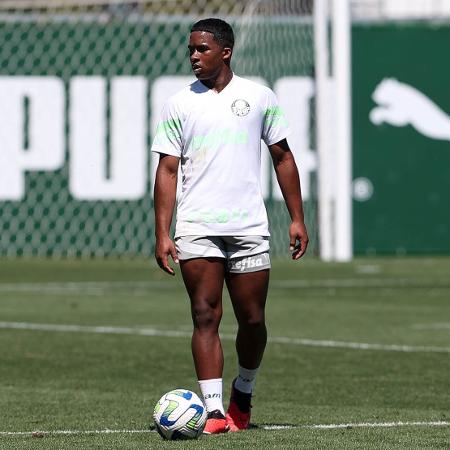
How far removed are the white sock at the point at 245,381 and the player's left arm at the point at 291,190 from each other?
644 mm

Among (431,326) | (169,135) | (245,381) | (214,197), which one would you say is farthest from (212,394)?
(431,326)

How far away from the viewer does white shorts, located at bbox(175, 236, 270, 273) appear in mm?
8180

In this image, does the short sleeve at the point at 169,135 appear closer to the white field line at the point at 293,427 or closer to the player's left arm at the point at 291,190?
the player's left arm at the point at 291,190

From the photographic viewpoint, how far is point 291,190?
8383mm

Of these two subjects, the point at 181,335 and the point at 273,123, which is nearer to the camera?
the point at 273,123

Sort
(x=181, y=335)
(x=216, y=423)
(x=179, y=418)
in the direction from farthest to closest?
(x=181, y=335), (x=216, y=423), (x=179, y=418)

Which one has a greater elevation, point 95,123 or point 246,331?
point 95,123

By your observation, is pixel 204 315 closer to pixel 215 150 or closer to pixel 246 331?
pixel 246 331

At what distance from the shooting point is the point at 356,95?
25.0 m

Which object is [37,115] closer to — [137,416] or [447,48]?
[447,48]

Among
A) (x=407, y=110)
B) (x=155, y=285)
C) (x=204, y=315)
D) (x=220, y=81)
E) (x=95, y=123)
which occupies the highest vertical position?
(x=407, y=110)

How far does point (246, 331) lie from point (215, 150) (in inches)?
37.8

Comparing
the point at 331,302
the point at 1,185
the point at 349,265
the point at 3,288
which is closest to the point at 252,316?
the point at 331,302

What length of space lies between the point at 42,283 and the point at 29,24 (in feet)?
20.5
